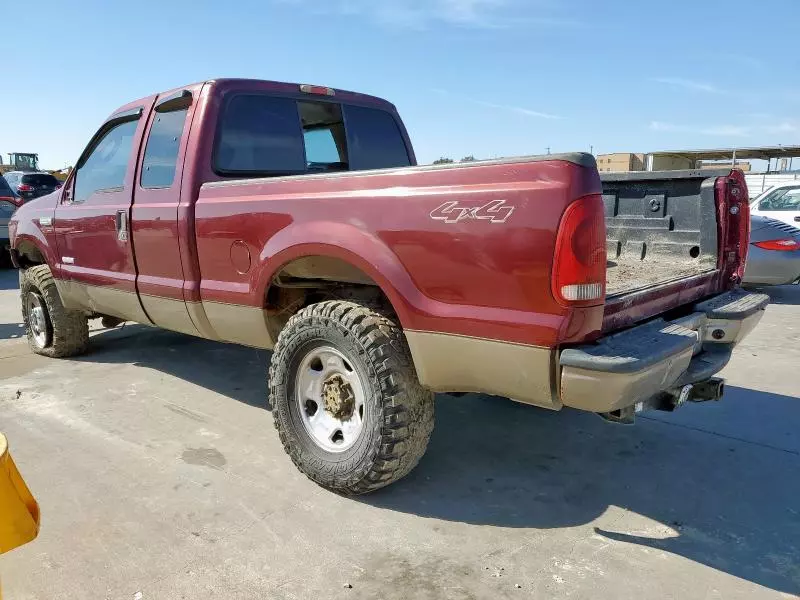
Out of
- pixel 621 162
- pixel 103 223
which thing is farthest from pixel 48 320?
pixel 621 162

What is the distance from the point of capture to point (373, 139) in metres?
4.80

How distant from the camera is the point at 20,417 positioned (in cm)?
409

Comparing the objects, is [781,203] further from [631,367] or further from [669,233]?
[631,367]

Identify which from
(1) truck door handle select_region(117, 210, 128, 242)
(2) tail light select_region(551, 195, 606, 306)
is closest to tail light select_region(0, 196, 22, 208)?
(1) truck door handle select_region(117, 210, 128, 242)

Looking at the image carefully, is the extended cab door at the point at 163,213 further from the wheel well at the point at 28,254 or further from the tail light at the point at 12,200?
the tail light at the point at 12,200

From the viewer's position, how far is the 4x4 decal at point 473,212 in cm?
233

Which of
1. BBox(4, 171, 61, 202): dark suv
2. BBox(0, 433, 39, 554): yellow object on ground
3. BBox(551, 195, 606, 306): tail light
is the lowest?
BBox(0, 433, 39, 554): yellow object on ground

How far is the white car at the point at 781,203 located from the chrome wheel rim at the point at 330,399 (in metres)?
9.29

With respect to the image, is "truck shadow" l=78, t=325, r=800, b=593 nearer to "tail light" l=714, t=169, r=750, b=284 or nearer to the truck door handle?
"tail light" l=714, t=169, r=750, b=284

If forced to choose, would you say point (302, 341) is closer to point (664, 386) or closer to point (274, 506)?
point (274, 506)

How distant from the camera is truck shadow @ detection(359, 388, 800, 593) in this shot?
2652mm

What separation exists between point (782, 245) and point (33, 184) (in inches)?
739

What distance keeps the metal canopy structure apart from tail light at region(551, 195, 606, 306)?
23011 mm

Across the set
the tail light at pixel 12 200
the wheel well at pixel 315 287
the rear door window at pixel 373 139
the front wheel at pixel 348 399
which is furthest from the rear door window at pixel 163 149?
the tail light at pixel 12 200
